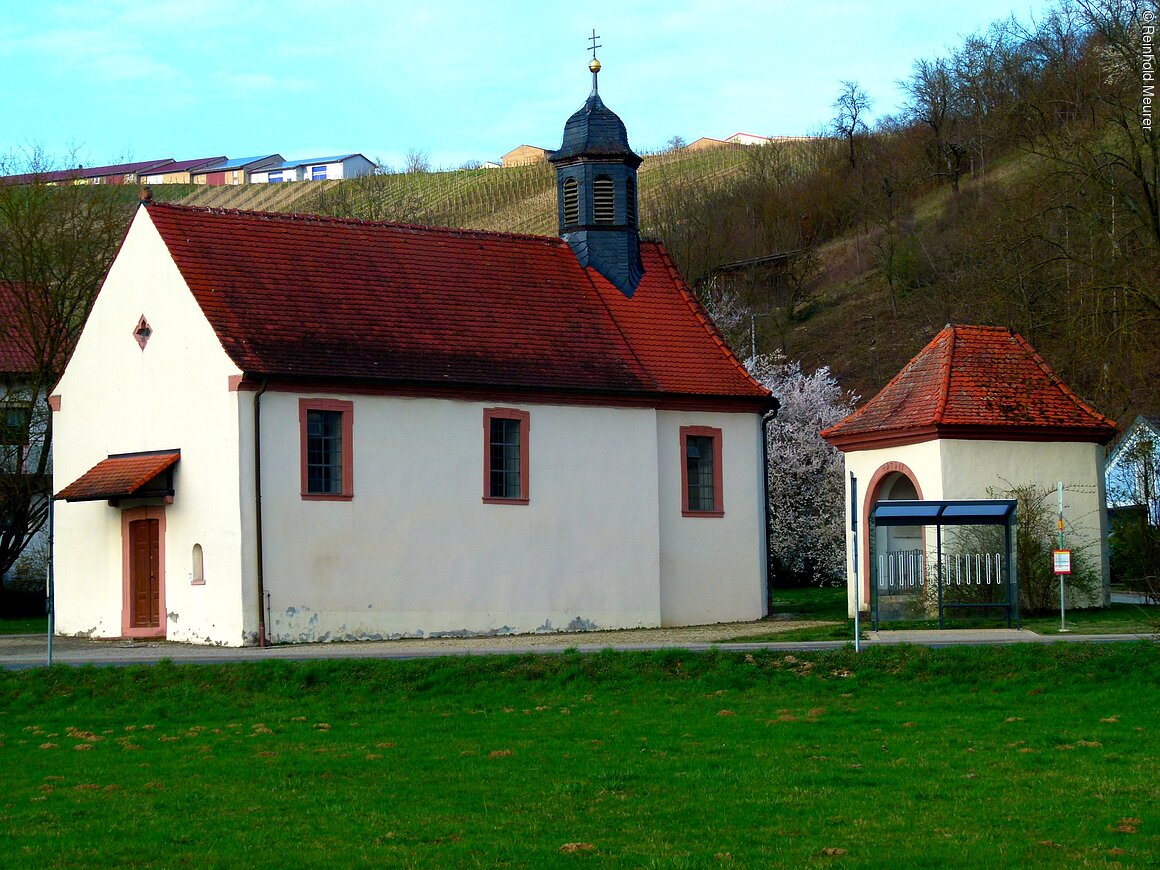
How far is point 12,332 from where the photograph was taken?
42719mm

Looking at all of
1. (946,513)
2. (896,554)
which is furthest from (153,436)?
(946,513)

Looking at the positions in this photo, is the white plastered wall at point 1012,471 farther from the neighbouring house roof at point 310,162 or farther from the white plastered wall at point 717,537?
the neighbouring house roof at point 310,162

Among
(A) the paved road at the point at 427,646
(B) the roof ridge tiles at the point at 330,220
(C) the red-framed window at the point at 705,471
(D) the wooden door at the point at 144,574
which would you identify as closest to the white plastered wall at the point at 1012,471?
(C) the red-framed window at the point at 705,471

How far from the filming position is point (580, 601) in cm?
3025

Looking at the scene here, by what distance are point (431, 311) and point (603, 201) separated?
582cm

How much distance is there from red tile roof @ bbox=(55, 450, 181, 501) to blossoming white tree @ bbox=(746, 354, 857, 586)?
74.5 ft

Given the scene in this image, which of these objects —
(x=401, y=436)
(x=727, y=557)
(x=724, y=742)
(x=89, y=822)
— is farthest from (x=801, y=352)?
(x=89, y=822)

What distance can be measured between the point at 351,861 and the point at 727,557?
23271 millimetres

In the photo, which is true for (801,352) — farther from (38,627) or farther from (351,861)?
(351,861)

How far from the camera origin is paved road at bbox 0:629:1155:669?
842 inches

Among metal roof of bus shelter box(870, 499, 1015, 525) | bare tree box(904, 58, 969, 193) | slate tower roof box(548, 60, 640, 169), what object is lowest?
metal roof of bus shelter box(870, 499, 1015, 525)

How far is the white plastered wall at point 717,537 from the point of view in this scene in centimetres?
3172

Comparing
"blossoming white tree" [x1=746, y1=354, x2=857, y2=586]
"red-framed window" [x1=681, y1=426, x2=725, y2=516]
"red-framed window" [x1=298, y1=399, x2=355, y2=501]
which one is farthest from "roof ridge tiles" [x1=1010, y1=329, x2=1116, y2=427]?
"blossoming white tree" [x1=746, y1=354, x2=857, y2=586]

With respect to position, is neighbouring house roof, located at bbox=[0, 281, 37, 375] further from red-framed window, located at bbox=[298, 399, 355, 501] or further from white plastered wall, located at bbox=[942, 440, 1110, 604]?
white plastered wall, located at bbox=[942, 440, 1110, 604]
